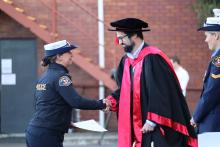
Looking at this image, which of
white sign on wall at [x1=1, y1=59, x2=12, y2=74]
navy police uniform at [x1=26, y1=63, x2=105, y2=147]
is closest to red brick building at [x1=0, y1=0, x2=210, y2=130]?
white sign on wall at [x1=1, y1=59, x2=12, y2=74]

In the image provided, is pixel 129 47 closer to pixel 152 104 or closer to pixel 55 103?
pixel 152 104

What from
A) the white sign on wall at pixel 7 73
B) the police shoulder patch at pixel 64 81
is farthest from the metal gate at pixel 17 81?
the police shoulder patch at pixel 64 81

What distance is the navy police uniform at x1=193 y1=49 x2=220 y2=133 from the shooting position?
Result: 263 inches

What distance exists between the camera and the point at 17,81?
47.5 feet

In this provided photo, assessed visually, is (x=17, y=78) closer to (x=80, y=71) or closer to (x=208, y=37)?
(x=80, y=71)

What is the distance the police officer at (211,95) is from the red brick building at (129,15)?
24.0 feet

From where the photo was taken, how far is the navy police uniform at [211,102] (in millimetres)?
6691

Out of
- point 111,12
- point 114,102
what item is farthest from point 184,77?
point 114,102

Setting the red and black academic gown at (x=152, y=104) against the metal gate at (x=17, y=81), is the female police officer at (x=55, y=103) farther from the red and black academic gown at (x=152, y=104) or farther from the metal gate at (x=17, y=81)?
the metal gate at (x=17, y=81)

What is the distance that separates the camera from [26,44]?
14500mm

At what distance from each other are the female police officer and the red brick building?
270 inches

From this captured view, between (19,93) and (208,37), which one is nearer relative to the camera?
(208,37)

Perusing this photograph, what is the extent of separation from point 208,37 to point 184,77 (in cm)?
538

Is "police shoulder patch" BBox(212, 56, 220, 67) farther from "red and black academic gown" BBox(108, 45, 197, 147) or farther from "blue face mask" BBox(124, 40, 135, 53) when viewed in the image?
"blue face mask" BBox(124, 40, 135, 53)
